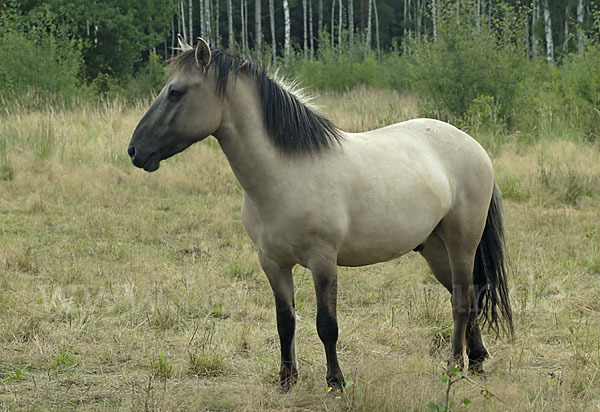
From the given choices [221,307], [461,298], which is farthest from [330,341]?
[221,307]

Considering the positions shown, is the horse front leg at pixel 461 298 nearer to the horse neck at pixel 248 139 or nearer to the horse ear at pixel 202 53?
the horse neck at pixel 248 139

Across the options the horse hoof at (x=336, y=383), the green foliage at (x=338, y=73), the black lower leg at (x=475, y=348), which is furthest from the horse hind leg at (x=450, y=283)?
the green foliage at (x=338, y=73)

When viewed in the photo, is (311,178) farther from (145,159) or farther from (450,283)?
(450,283)

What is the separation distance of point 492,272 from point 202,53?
7.54 ft

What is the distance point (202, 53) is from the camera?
3.22 m

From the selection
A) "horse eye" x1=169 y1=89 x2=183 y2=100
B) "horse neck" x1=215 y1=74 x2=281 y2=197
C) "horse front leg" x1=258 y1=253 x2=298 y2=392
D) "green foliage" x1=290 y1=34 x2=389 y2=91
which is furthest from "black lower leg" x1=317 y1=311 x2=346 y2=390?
"green foliage" x1=290 y1=34 x2=389 y2=91

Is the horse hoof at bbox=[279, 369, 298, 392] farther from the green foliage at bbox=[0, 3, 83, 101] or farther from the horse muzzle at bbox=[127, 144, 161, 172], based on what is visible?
the green foliage at bbox=[0, 3, 83, 101]

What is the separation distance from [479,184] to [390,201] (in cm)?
72

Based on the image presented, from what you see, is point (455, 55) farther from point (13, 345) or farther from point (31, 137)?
point (13, 345)

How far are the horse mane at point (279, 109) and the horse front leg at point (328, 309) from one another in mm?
628

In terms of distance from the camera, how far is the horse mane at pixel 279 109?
130 inches

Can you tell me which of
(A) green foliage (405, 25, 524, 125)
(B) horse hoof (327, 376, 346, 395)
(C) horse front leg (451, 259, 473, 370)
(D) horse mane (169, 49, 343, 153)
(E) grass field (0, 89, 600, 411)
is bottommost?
(E) grass field (0, 89, 600, 411)

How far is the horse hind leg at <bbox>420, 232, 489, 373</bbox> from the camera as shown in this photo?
4.11 m

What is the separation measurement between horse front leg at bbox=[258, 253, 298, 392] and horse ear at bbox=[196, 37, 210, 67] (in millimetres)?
1052
